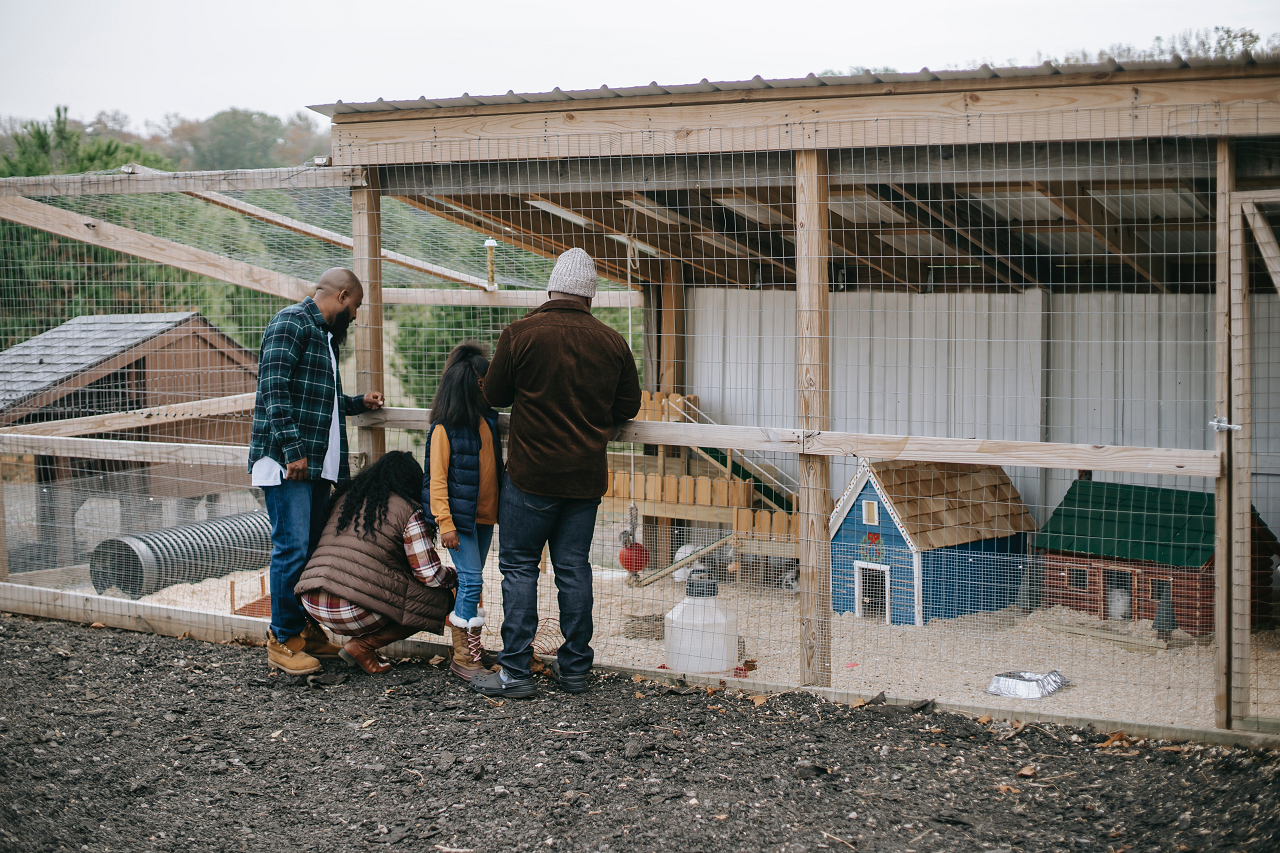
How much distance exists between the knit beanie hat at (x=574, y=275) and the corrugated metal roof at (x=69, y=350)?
4709 millimetres

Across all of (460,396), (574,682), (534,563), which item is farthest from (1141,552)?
(460,396)

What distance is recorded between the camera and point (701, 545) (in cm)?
790

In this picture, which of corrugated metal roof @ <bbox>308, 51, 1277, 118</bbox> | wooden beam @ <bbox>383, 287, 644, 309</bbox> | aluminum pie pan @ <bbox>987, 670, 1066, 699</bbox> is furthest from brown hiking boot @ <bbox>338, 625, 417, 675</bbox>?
wooden beam @ <bbox>383, 287, 644, 309</bbox>

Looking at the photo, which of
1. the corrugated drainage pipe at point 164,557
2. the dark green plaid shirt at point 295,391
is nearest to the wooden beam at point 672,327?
the corrugated drainage pipe at point 164,557

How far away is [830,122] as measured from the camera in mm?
4020

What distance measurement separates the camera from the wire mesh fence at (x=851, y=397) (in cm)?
412

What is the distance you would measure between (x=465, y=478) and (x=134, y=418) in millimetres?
2762

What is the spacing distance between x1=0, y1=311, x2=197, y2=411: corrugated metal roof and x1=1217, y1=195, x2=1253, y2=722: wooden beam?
23.5 ft

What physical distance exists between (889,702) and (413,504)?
232 cm

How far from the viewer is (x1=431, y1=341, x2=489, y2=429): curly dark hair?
405cm

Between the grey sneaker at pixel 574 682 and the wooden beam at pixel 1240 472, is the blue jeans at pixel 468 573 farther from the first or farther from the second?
the wooden beam at pixel 1240 472

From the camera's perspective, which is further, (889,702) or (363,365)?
(363,365)

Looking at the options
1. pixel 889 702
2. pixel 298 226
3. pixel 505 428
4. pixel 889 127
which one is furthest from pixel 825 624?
pixel 298 226

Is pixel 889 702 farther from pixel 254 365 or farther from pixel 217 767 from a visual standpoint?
pixel 254 365
